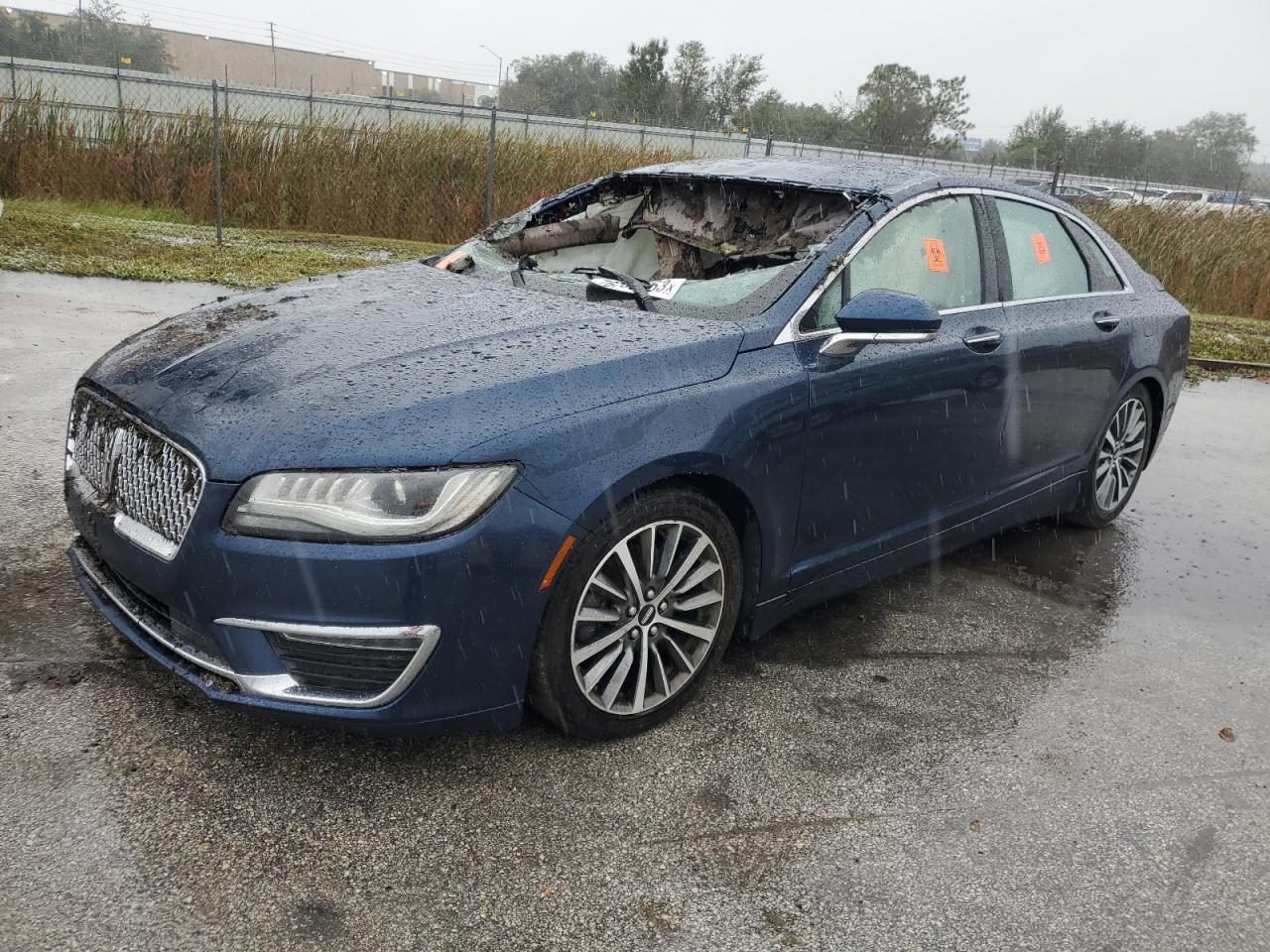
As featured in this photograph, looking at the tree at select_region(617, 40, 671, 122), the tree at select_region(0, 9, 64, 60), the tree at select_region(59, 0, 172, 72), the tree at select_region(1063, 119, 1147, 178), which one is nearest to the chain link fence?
the tree at select_region(1063, 119, 1147, 178)

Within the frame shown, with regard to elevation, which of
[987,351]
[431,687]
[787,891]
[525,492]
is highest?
[987,351]

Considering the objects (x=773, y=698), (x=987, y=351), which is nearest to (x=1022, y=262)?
(x=987, y=351)

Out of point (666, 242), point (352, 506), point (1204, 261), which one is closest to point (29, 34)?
point (1204, 261)

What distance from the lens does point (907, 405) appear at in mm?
3584

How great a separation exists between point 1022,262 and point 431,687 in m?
2.98

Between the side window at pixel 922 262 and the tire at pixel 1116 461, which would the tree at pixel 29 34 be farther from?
the side window at pixel 922 262

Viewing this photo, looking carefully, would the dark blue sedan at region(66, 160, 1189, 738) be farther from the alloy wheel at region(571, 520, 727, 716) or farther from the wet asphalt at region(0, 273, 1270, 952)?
the wet asphalt at region(0, 273, 1270, 952)

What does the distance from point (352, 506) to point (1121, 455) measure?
13.3ft

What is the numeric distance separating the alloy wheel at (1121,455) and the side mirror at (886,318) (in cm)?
211

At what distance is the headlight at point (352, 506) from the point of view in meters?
2.45

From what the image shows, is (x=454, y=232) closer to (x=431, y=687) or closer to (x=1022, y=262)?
(x=1022, y=262)

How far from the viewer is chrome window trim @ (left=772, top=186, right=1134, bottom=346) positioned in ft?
10.8

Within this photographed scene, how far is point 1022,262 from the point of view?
4.27m

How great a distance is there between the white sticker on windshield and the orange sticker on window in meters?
0.92
